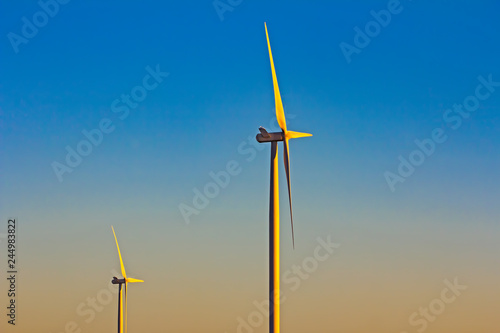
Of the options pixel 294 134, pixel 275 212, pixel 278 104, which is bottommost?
pixel 275 212

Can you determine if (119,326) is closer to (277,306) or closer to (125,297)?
(125,297)

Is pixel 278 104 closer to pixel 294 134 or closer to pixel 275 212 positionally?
pixel 294 134

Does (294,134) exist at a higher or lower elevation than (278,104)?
lower

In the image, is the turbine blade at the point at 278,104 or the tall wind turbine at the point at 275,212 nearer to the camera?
the tall wind turbine at the point at 275,212

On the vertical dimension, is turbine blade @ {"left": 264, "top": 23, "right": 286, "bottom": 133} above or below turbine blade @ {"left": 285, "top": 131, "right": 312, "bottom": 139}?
above

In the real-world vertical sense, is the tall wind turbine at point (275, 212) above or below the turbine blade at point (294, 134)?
below

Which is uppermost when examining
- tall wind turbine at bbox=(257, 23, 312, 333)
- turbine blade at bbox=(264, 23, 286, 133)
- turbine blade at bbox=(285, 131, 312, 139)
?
turbine blade at bbox=(264, 23, 286, 133)

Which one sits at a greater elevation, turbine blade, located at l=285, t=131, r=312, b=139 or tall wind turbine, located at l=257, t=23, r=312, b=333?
turbine blade, located at l=285, t=131, r=312, b=139

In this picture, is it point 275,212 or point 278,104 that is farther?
point 278,104

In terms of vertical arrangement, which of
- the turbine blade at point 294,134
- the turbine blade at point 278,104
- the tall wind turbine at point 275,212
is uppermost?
the turbine blade at point 278,104

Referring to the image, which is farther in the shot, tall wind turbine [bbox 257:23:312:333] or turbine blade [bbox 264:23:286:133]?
turbine blade [bbox 264:23:286:133]

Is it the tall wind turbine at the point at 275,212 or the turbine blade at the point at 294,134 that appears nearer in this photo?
the tall wind turbine at the point at 275,212

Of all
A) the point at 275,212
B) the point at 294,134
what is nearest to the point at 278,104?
the point at 294,134

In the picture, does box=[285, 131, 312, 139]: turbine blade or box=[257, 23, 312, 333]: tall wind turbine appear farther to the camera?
box=[285, 131, 312, 139]: turbine blade
